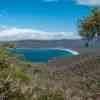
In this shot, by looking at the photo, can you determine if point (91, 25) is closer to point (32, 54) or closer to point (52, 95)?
point (32, 54)

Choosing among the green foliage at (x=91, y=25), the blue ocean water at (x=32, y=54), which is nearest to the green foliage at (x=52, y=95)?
the blue ocean water at (x=32, y=54)

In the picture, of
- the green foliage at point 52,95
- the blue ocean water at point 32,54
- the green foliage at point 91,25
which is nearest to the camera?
the green foliage at point 52,95

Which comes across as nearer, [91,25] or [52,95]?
[52,95]

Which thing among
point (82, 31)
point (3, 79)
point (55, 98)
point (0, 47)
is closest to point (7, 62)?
point (0, 47)

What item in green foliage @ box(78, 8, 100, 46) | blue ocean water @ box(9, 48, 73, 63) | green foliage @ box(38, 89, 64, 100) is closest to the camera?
green foliage @ box(38, 89, 64, 100)

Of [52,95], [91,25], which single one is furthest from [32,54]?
[91,25]

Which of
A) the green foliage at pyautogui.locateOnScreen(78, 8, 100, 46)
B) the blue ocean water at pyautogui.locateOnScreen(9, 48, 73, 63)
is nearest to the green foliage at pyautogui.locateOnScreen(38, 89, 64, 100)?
the blue ocean water at pyautogui.locateOnScreen(9, 48, 73, 63)

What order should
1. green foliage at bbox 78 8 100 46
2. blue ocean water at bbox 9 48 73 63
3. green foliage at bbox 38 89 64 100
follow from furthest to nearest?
green foliage at bbox 78 8 100 46
blue ocean water at bbox 9 48 73 63
green foliage at bbox 38 89 64 100

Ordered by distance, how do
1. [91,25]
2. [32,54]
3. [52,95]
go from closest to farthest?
1. [52,95]
2. [32,54]
3. [91,25]

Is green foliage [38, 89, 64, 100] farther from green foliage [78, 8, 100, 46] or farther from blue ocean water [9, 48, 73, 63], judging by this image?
green foliage [78, 8, 100, 46]

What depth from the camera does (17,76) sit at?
810cm

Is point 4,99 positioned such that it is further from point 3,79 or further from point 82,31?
point 82,31

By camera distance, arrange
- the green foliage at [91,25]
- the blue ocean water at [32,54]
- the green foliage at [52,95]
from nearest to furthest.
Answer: the green foliage at [52,95] → the blue ocean water at [32,54] → the green foliage at [91,25]

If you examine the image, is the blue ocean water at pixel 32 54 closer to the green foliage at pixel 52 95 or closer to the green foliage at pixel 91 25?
the green foliage at pixel 52 95
